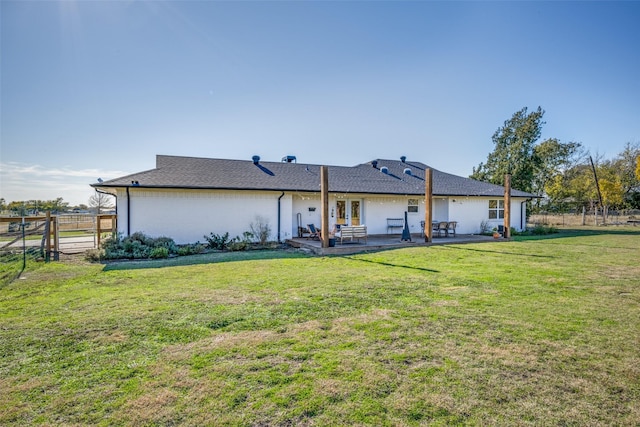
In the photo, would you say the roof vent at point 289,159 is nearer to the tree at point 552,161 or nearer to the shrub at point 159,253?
the shrub at point 159,253

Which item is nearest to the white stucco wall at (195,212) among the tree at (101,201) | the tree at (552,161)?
the tree at (101,201)

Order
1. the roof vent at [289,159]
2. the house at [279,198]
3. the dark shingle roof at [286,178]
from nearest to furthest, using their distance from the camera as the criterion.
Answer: the house at [279,198] → the dark shingle roof at [286,178] → the roof vent at [289,159]

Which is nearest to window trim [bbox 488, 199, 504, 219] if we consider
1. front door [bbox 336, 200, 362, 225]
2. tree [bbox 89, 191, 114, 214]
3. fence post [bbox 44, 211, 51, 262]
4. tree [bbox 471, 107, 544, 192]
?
front door [bbox 336, 200, 362, 225]

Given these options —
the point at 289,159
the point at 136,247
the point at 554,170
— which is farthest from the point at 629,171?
the point at 136,247

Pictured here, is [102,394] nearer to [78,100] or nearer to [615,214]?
[78,100]

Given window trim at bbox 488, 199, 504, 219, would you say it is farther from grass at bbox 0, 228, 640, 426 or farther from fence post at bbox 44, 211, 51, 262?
Result: fence post at bbox 44, 211, 51, 262

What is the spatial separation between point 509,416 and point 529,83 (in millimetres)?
19349

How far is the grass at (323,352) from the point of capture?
2.39 m

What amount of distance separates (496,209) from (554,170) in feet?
74.2

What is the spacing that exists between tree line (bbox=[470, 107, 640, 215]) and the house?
42.7 feet

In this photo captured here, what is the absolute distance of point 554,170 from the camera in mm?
35688

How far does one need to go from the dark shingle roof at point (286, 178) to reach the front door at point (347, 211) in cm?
107

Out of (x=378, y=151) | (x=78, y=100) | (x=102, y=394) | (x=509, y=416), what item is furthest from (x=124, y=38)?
(x=378, y=151)

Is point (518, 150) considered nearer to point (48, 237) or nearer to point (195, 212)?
point (195, 212)
